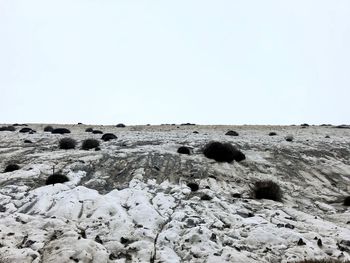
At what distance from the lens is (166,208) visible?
1842 centimetres

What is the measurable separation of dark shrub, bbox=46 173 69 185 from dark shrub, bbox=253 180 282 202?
9574 mm

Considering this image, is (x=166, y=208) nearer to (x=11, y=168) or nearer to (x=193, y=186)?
(x=193, y=186)

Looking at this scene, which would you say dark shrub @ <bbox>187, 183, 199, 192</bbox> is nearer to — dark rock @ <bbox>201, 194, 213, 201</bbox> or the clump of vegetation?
dark rock @ <bbox>201, 194, 213, 201</bbox>

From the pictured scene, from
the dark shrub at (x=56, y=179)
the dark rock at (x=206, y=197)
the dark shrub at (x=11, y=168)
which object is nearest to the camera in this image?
the dark rock at (x=206, y=197)

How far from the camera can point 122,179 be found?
2270 cm

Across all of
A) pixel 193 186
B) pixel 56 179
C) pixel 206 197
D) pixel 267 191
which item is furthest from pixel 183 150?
pixel 56 179

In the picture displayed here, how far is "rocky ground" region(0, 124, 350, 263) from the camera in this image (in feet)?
47.5

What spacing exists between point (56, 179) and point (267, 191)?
1046cm

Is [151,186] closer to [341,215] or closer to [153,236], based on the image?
[153,236]

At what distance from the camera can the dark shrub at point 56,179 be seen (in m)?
21.4

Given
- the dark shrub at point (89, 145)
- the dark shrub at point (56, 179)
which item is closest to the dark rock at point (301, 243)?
the dark shrub at point (56, 179)

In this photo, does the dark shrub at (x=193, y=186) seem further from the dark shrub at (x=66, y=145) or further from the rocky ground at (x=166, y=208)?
the dark shrub at (x=66, y=145)

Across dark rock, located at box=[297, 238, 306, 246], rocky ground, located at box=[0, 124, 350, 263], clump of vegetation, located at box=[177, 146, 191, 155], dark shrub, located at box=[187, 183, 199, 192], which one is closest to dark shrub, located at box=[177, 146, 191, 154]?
clump of vegetation, located at box=[177, 146, 191, 155]

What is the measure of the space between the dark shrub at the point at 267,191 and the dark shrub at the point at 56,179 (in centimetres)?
957
